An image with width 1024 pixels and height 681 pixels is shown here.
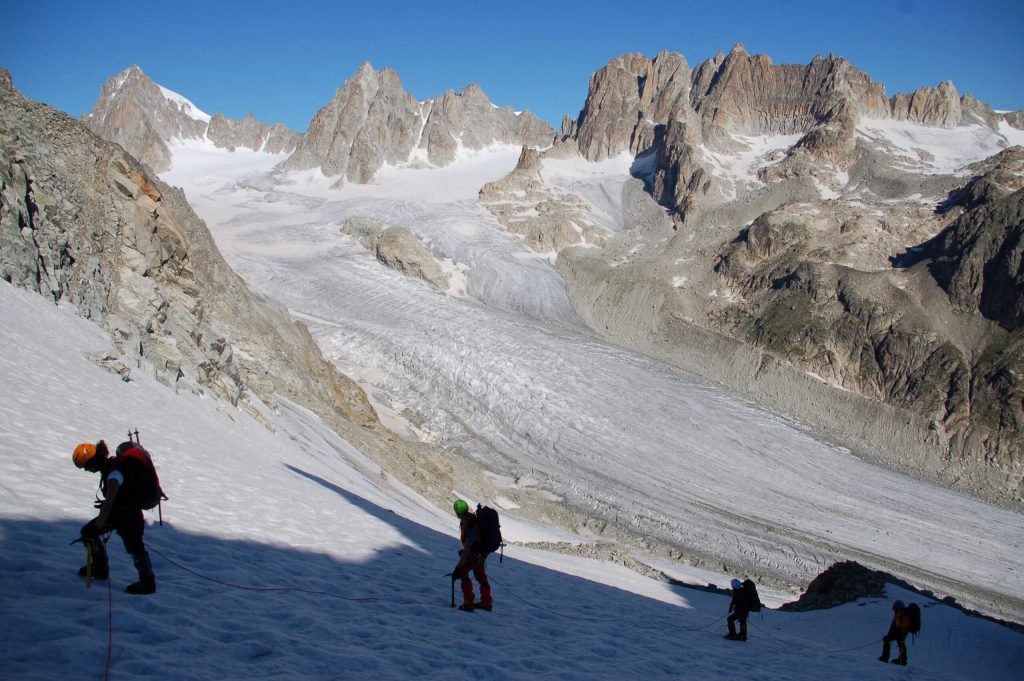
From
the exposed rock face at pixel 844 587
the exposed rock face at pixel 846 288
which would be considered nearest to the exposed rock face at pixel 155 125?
the exposed rock face at pixel 846 288

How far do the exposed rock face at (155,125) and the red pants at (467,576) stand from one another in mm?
173393

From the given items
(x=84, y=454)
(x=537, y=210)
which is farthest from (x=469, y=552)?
(x=537, y=210)

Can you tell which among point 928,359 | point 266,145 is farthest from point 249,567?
point 266,145

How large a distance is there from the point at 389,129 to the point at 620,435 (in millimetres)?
119939

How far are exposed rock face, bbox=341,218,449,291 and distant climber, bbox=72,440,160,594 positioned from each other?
231ft

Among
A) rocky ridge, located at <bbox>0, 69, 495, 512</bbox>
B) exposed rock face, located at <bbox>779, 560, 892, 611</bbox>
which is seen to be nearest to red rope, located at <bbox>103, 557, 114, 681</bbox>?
rocky ridge, located at <bbox>0, 69, 495, 512</bbox>

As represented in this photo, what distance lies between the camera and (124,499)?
573 centimetres

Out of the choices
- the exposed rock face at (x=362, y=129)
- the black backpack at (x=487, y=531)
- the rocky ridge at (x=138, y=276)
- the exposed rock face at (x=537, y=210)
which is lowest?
the black backpack at (x=487, y=531)

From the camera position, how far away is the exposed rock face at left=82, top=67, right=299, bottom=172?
524 feet

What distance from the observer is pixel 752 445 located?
47.9 m

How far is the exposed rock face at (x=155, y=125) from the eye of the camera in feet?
524

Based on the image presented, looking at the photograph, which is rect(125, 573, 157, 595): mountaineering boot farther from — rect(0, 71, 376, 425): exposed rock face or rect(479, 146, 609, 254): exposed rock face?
rect(479, 146, 609, 254): exposed rock face

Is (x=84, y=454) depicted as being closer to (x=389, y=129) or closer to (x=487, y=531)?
(x=487, y=531)

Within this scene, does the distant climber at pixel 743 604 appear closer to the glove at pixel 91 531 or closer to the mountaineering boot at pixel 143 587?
the mountaineering boot at pixel 143 587
